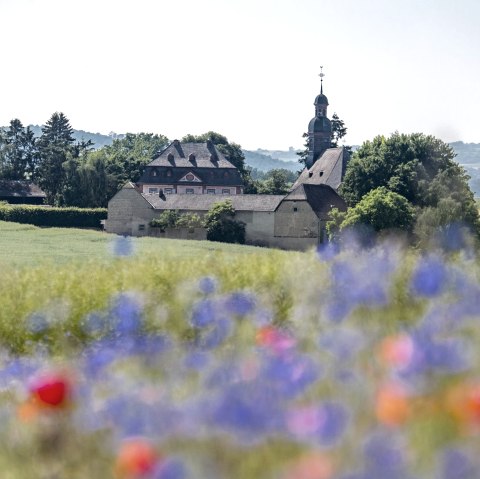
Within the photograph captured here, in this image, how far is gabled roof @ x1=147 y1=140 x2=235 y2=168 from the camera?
333 ft

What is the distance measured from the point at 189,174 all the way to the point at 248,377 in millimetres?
96709

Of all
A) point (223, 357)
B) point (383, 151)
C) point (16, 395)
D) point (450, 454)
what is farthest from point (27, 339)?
point (383, 151)

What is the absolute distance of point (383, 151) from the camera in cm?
6625

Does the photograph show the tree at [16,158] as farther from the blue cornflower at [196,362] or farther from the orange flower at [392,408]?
the orange flower at [392,408]

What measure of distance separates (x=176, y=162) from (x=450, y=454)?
99217 millimetres

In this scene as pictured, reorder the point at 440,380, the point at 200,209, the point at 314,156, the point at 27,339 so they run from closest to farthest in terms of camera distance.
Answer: the point at 440,380 < the point at 27,339 < the point at 200,209 < the point at 314,156

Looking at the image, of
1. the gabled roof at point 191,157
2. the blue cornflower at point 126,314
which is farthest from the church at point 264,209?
the blue cornflower at point 126,314

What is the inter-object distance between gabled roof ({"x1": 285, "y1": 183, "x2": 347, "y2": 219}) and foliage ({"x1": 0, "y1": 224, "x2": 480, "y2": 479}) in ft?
192

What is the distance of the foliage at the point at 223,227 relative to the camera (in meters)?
67.8

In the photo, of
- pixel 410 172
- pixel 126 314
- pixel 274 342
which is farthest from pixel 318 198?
pixel 274 342

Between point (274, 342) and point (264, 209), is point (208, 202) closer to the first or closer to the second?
point (264, 209)

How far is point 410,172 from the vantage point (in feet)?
209

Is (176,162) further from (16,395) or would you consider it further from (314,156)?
(16,395)

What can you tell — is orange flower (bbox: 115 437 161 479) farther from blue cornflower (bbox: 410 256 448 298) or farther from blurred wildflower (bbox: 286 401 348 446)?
blue cornflower (bbox: 410 256 448 298)
